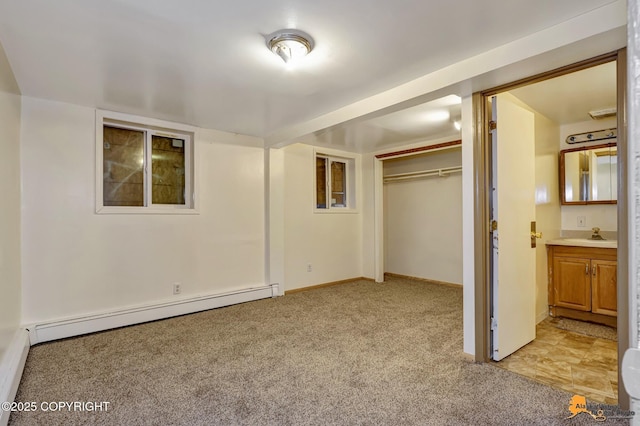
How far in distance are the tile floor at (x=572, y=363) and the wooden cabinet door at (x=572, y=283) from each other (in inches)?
18.3

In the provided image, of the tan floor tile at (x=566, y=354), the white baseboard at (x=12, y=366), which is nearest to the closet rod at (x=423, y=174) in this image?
the tan floor tile at (x=566, y=354)

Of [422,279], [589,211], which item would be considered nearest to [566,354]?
[589,211]

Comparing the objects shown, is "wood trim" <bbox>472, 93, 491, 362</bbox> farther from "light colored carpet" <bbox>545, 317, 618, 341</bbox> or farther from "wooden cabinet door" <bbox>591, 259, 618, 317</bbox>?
"wooden cabinet door" <bbox>591, 259, 618, 317</bbox>

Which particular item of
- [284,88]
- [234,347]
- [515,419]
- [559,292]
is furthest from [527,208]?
[234,347]

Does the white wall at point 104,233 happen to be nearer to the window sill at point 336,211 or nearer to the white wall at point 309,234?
the white wall at point 309,234

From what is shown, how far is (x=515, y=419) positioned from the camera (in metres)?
1.78

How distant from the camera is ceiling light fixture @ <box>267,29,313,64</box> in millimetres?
1932

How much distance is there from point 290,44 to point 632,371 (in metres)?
2.10

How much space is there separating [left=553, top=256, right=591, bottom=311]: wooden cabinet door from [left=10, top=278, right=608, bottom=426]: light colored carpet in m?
1.14

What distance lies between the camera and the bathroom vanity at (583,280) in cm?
A: 319

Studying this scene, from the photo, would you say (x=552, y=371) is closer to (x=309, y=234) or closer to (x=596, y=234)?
(x=596, y=234)

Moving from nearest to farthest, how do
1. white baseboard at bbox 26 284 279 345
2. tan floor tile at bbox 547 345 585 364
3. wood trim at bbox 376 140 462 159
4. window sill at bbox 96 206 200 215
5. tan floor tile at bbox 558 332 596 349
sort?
tan floor tile at bbox 547 345 585 364
tan floor tile at bbox 558 332 596 349
white baseboard at bbox 26 284 279 345
window sill at bbox 96 206 200 215
wood trim at bbox 376 140 462 159

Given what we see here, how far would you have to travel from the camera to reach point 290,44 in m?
2.00

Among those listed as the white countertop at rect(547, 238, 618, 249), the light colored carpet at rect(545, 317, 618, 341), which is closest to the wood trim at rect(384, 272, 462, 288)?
the light colored carpet at rect(545, 317, 618, 341)
